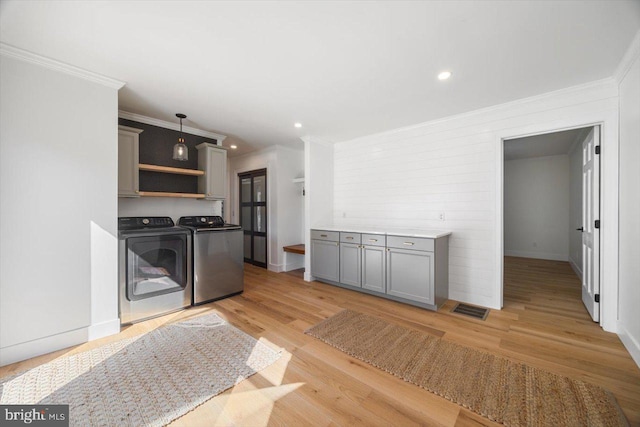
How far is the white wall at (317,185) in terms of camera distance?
443 centimetres

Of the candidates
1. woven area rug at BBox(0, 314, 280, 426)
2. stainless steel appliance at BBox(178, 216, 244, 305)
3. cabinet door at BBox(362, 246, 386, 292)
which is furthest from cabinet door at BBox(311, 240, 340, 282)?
woven area rug at BBox(0, 314, 280, 426)

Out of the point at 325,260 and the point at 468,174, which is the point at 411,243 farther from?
the point at 325,260

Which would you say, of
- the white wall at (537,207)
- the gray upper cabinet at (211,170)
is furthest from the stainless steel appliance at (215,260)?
the white wall at (537,207)

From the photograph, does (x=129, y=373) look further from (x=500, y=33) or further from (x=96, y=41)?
(x=500, y=33)

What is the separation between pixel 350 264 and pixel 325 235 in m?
0.64

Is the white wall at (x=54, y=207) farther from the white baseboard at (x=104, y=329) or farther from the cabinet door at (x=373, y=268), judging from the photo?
the cabinet door at (x=373, y=268)

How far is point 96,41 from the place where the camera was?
1967 mm

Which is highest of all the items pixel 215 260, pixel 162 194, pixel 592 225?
pixel 162 194

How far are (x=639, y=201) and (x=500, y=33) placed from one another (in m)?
1.76

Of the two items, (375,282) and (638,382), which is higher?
(375,282)

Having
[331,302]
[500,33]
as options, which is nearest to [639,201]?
[500,33]

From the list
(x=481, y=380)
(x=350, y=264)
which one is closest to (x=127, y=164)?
(x=350, y=264)

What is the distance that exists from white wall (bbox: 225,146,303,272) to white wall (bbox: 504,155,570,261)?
5.60m

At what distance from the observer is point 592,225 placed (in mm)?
2754
